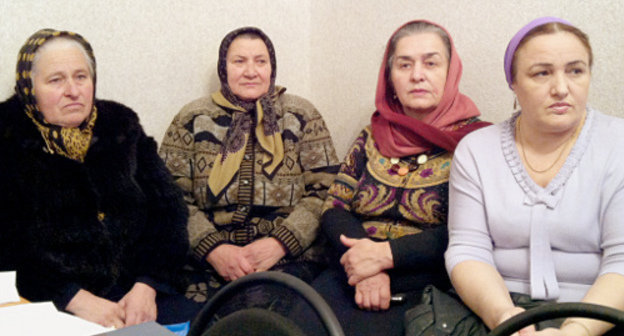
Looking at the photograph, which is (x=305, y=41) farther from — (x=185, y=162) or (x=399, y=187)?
(x=399, y=187)

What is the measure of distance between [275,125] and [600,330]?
132 cm

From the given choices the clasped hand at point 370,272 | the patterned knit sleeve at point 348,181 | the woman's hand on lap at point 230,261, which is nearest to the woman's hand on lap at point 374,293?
the clasped hand at point 370,272

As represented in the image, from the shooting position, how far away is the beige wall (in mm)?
1784

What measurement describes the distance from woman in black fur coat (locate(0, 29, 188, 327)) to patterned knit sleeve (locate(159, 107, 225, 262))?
0.50 ft

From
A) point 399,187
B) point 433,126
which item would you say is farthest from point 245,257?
point 433,126

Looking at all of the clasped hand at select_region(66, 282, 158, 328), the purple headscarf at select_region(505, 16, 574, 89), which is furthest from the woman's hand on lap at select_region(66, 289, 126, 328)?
the purple headscarf at select_region(505, 16, 574, 89)

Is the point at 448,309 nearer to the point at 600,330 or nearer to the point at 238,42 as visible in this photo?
the point at 600,330

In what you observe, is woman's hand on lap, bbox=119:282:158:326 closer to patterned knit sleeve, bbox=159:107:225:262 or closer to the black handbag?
patterned knit sleeve, bbox=159:107:225:262

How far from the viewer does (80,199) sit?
5.20ft

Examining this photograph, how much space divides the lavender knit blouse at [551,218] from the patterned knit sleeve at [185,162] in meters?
0.97

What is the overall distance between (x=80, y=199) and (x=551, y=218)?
1.36 metres

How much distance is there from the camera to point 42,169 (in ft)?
5.05

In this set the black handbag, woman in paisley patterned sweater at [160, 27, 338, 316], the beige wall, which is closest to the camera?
the black handbag

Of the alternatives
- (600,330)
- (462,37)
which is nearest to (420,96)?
(462,37)
